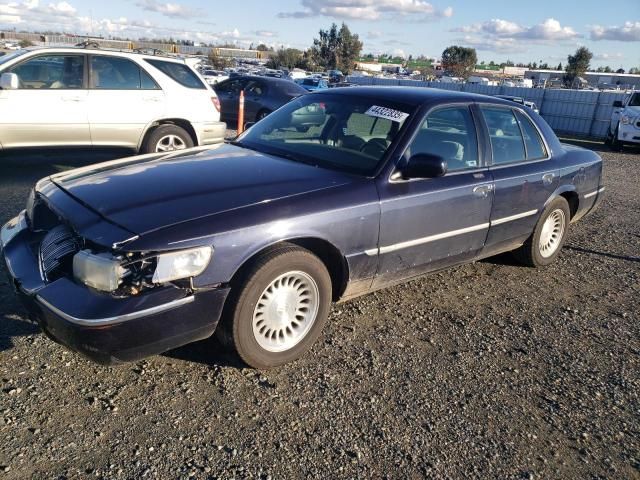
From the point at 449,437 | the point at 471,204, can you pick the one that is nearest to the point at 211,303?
→ the point at 449,437

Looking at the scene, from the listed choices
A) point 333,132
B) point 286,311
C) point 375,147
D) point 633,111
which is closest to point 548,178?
point 375,147

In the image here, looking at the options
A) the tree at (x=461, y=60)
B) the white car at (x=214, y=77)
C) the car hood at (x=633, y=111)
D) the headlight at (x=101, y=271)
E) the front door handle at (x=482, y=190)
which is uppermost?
the tree at (x=461, y=60)

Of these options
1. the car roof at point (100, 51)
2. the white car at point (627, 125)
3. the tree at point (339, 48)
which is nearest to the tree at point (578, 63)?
the tree at point (339, 48)

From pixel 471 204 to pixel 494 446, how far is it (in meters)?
1.92

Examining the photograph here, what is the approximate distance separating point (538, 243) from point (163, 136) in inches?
204

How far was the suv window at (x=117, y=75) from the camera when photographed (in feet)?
23.7

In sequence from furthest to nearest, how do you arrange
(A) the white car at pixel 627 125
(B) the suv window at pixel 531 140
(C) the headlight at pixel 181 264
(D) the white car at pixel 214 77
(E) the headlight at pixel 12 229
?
(D) the white car at pixel 214 77 → (A) the white car at pixel 627 125 → (B) the suv window at pixel 531 140 → (E) the headlight at pixel 12 229 → (C) the headlight at pixel 181 264

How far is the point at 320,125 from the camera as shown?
4.25 metres

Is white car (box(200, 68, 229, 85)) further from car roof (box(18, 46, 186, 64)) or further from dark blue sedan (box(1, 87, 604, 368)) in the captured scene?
dark blue sedan (box(1, 87, 604, 368))

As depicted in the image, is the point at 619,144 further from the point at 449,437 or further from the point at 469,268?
the point at 449,437

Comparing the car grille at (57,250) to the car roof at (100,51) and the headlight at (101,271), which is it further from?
the car roof at (100,51)

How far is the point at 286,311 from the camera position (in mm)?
3258

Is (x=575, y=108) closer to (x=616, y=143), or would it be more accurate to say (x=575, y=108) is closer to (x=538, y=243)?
(x=616, y=143)

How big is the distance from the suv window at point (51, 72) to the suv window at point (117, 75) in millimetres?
172
